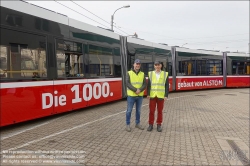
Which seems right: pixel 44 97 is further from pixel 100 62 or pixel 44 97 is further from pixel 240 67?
pixel 240 67

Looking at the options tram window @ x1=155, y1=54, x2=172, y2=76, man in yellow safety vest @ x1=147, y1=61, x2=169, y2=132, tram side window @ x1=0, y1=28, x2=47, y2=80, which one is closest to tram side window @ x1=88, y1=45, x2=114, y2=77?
tram side window @ x1=0, y1=28, x2=47, y2=80

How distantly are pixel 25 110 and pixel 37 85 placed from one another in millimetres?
729

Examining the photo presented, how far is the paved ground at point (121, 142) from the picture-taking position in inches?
148

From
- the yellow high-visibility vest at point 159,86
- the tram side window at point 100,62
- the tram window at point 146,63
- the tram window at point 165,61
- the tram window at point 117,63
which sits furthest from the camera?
the tram window at point 165,61

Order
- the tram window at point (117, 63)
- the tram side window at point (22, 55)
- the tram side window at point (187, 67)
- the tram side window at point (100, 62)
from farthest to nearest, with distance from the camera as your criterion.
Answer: the tram side window at point (187, 67) < the tram window at point (117, 63) < the tram side window at point (100, 62) < the tram side window at point (22, 55)

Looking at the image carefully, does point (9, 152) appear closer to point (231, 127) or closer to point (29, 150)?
point (29, 150)

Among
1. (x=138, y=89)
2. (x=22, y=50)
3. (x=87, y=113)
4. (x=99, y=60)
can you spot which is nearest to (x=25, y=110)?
(x=22, y=50)

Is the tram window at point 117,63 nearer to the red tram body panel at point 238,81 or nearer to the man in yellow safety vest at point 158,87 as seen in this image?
the man in yellow safety vest at point 158,87

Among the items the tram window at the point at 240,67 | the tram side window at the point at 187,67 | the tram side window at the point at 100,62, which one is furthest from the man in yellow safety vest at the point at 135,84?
the tram window at the point at 240,67

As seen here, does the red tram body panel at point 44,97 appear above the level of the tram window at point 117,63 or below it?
below

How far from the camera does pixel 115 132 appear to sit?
532 cm

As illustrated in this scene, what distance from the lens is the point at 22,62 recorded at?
5.37m

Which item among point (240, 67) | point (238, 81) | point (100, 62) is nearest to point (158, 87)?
point (100, 62)

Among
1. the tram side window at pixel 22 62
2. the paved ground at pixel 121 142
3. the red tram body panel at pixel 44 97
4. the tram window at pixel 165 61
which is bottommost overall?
the paved ground at pixel 121 142
